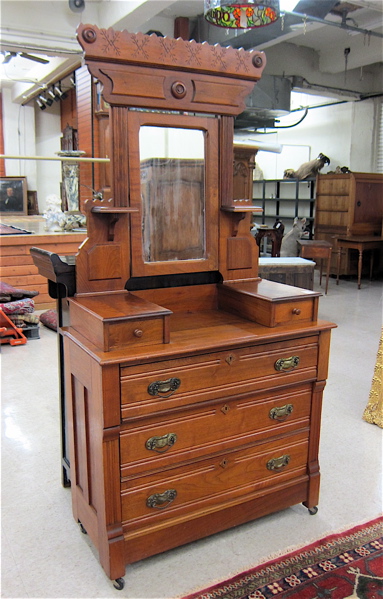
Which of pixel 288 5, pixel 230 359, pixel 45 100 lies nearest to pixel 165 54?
pixel 230 359

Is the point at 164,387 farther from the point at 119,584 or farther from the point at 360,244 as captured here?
the point at 360,244

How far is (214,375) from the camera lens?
204cm

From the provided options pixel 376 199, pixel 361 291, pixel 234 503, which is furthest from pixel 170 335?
pixel 376 199

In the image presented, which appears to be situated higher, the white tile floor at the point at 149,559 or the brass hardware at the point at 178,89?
the brass hardware at the point at 178,89

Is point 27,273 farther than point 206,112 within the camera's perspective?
Yes

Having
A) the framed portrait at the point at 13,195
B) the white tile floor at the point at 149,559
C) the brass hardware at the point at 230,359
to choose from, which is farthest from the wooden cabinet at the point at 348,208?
the framed portrait at the point at 13,195

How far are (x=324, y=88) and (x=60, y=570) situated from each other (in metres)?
8.90

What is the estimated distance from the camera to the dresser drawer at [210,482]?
2.00 meters

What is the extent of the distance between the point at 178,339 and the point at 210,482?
63 centimetres

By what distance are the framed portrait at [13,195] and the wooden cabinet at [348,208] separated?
7.74 meters

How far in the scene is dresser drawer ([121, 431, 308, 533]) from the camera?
200cm

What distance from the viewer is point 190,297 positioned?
8.11 feet

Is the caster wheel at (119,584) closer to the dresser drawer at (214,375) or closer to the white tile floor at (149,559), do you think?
the white tile floor at (149,559)

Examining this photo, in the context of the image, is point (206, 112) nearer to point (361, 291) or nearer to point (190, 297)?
point (190, 297)
